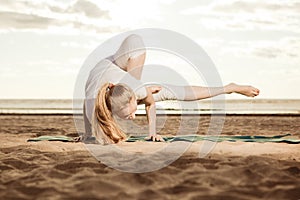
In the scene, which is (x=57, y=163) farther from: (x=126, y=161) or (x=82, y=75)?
(x=82, y=75)

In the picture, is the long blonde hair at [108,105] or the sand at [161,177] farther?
the long blonde hair at [108,105]

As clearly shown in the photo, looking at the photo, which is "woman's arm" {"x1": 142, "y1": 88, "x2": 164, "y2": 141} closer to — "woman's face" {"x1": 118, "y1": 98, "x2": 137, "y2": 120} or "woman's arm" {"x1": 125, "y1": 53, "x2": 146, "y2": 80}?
"woman's arm" {"x1": 125, "y1": 53, "x2": 146, "y2": 80}

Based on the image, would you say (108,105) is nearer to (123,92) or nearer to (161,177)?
(123,92)

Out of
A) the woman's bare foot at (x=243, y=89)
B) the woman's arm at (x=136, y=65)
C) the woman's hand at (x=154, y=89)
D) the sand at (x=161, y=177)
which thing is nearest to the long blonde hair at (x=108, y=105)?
the woman's arm at (x=136, y=65)

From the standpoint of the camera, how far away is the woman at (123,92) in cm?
432

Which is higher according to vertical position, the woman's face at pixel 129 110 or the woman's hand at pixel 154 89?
the woman's hand at pixel 154 89

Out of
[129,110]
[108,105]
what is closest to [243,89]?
[129,110]

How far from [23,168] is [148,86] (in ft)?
5.82

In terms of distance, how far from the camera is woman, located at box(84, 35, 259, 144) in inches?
170

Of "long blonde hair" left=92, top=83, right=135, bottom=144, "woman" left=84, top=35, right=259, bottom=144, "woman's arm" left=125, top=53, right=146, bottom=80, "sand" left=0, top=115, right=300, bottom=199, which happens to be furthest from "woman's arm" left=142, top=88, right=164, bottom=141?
"sand" left=0, top=115, right=300, bottom=199

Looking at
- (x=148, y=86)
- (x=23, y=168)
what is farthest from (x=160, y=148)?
(x=23, y=168)

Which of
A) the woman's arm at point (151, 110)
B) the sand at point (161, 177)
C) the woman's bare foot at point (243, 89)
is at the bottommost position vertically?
the sand at point (161, 177)

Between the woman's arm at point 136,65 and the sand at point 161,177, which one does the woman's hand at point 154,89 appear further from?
the sand at point 161,177

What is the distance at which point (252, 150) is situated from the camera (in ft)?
14.4
